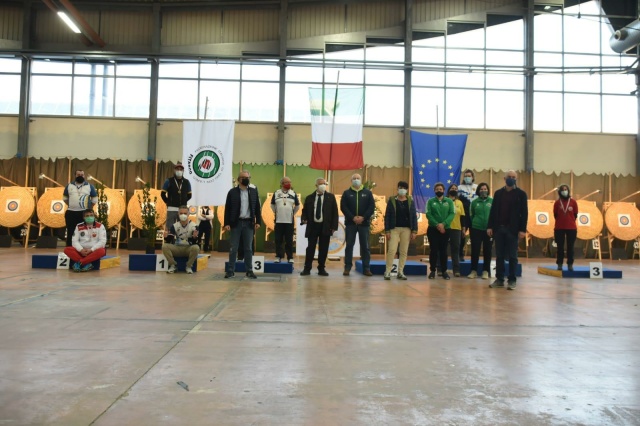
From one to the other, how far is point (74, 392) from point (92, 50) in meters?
16.7

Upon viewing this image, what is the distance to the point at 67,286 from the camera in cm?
602

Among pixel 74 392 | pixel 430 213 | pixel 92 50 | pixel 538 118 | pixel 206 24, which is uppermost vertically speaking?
pixel 206 24

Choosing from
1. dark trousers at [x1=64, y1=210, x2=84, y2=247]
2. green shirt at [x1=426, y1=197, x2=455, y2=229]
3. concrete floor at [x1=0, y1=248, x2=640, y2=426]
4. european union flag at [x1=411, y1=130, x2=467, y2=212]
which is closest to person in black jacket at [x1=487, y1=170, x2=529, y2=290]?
green shirt at [x1=426, y1=197, x2=455, y2=229]

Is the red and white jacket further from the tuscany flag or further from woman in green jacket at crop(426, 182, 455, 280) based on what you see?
woman in green jacket at crop(426, 182, 455, 280)

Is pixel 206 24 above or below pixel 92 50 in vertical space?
above

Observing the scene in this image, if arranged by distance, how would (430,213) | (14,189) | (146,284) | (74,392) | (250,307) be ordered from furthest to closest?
1. (14,189)
2. (430,213)
3. (146,284)
4. (250,307)
5. (74,392)

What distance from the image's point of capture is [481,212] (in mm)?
8242

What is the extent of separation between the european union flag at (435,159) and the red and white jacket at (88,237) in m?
6.32

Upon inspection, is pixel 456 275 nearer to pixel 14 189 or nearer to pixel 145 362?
pixel 145 362

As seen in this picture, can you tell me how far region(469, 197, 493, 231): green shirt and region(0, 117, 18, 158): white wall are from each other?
48.8ft

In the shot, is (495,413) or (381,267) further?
(381,267)

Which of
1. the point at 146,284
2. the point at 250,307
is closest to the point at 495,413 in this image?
the point at 250,307

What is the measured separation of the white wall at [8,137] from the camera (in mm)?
16359

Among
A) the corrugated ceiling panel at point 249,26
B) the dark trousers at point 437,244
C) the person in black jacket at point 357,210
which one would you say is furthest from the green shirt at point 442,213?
the corrugated ceiling panel at point 249,26
